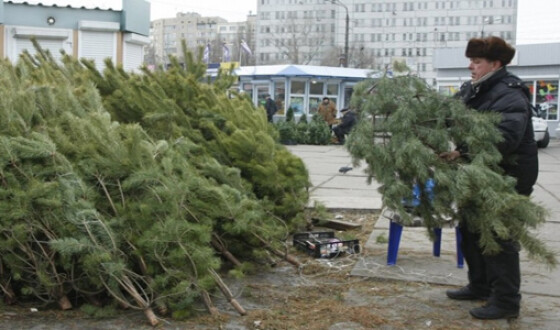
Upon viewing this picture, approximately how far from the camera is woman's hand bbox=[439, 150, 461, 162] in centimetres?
434

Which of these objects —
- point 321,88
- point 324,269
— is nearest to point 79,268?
point 324,269

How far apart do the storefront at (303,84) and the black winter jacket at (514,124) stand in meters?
24.6

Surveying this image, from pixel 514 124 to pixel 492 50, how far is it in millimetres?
527

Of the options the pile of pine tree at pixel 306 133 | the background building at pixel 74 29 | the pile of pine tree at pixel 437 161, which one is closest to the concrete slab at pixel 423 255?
the pile of pine tree at pixel 437 161

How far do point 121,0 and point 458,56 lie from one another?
20.6 m

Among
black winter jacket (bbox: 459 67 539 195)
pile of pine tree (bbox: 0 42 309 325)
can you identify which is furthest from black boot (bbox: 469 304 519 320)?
pile of pine tree (bbox: 0 42 309 325)

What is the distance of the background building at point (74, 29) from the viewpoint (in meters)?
16.2

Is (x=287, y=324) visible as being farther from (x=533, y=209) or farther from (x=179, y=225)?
(x=533, y=209)

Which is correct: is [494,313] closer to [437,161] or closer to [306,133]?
[437,161]

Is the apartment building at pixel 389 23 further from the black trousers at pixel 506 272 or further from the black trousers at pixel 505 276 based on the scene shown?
the black trousers at pixel 505 276

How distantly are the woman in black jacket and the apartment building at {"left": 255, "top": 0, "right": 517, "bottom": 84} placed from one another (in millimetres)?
117129

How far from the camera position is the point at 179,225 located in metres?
4.00

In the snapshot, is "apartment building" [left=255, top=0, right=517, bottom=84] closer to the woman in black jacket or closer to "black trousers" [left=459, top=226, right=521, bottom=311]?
the woman in black jacket

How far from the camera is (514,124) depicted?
4090 mm
